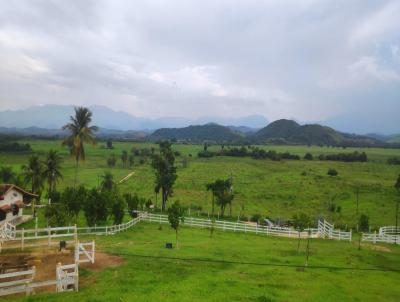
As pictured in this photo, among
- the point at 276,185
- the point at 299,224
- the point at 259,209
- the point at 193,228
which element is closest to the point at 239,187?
the point at 276,185

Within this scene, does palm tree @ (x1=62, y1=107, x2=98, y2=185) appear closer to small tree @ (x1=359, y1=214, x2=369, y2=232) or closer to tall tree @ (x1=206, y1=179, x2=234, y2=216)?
tall tree @ (x1=206, y1=179, x2=234, y2=216)

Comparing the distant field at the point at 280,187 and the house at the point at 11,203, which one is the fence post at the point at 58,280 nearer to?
the house at the point at 11,203

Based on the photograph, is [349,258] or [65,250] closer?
[65,250]

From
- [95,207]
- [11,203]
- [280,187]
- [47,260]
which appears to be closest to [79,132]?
[11,203]

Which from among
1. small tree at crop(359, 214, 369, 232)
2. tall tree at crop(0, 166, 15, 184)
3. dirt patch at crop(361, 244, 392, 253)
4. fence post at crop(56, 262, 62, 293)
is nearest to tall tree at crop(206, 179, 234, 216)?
small tree at crop(359, 214, 369, 232)

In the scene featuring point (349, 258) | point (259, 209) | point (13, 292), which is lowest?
point (259, 209)

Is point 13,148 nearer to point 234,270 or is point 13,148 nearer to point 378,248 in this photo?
point 378,248

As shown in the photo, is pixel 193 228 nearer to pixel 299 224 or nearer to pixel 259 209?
pixel 299 224

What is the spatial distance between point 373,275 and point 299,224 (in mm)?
6460

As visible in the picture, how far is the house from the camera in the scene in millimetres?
40812

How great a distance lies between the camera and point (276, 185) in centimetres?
8975

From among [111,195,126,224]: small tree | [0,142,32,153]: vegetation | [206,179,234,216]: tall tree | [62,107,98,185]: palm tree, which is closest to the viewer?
[111,195,126,224]: small tree

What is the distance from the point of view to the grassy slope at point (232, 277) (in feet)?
57.9

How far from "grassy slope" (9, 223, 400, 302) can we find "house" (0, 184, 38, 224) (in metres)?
15.8
